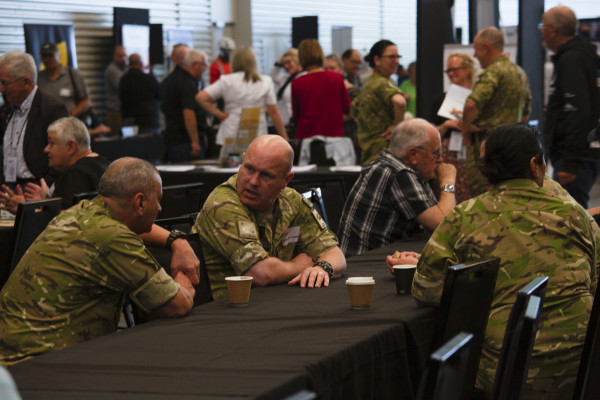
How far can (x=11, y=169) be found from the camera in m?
5.39

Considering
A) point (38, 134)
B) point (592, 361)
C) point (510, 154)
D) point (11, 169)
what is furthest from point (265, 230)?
point (11, 169)

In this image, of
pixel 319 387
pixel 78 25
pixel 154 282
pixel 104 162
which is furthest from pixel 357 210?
pixel 78 25

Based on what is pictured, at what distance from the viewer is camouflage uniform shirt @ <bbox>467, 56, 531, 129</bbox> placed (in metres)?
6.50

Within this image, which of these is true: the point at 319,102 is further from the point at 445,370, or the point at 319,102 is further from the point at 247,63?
the point at 445,370

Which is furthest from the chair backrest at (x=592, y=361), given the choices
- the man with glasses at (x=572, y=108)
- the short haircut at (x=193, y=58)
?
the short haircut at (x=193, y=58)

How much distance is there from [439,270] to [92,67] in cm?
1058

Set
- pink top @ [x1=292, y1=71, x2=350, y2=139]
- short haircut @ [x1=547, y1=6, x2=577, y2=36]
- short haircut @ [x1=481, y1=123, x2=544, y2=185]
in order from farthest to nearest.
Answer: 1. pink top @ [x1=292, y1=71, x2=350, y2=139]
2. short haircut @ [x1=547, y1=6, x2=577, y2=36]
3. short haircut @ [x1=481, y1=123, x2=544, y2=185]

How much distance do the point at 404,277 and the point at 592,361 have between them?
0.76 metres

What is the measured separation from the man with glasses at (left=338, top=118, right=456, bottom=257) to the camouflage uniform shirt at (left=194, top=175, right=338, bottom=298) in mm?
644

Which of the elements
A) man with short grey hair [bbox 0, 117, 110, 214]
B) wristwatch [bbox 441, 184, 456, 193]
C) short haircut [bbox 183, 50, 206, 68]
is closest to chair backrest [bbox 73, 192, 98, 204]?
man with short grey hair [bbox 0, 117, 110, 214]

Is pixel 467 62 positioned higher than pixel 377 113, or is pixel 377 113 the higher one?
pixel 467 62

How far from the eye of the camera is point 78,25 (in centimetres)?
1218

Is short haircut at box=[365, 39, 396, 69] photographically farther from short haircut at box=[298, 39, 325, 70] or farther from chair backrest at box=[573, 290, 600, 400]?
chair backrest at box=[573, 290, 600, 400]

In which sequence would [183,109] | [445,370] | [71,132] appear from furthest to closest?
[183,109], [71,132], [445,370]
